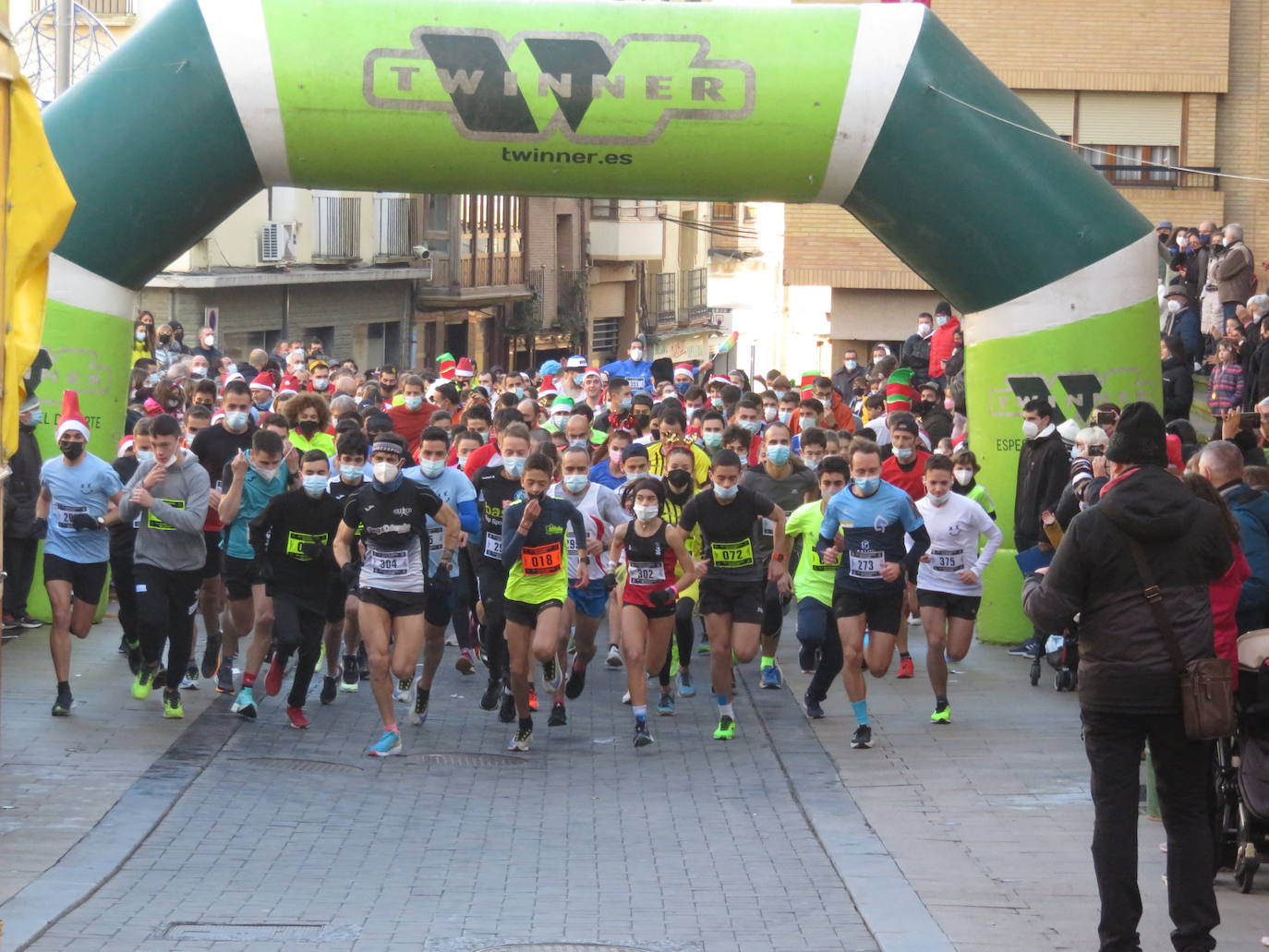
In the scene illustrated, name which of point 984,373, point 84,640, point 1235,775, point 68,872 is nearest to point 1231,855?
point 1235,775

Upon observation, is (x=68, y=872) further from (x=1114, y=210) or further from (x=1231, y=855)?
(x=1114, y=210)

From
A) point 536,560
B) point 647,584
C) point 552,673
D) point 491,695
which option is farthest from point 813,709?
point 536,560

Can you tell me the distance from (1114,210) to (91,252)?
24.4ft

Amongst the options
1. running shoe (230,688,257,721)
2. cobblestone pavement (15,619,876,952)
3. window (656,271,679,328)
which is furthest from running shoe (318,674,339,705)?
window (656,271,679,328)

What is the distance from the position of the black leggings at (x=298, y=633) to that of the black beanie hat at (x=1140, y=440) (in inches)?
242

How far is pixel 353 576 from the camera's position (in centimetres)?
1179

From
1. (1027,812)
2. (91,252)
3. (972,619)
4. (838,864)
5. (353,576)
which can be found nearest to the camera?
(838,864)

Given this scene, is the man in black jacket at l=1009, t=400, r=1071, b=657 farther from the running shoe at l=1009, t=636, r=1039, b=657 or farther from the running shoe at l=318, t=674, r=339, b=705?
the running shoe at l=318, t=674, r=339, b=705

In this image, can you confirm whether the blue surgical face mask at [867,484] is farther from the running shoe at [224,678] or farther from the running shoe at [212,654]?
the running shoe at [212,654]

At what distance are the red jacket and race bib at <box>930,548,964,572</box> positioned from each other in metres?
9.84

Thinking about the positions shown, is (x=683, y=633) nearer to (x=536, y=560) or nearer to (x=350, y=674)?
(x=536, y=560)

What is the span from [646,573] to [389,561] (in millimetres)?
1701

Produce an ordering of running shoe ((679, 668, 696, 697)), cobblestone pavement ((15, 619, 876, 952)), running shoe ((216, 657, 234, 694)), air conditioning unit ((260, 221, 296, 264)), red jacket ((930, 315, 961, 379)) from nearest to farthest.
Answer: cobblestone pavement ((15, 619, 876, 952)), running shoe ((216, 657, 234, 694)), running shoe ((679, 668, 696, 697)), red jacket ((930, 315, 961, 379)), air conditioning unit ((260, 221, 296, 264))

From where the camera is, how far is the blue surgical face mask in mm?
12117
